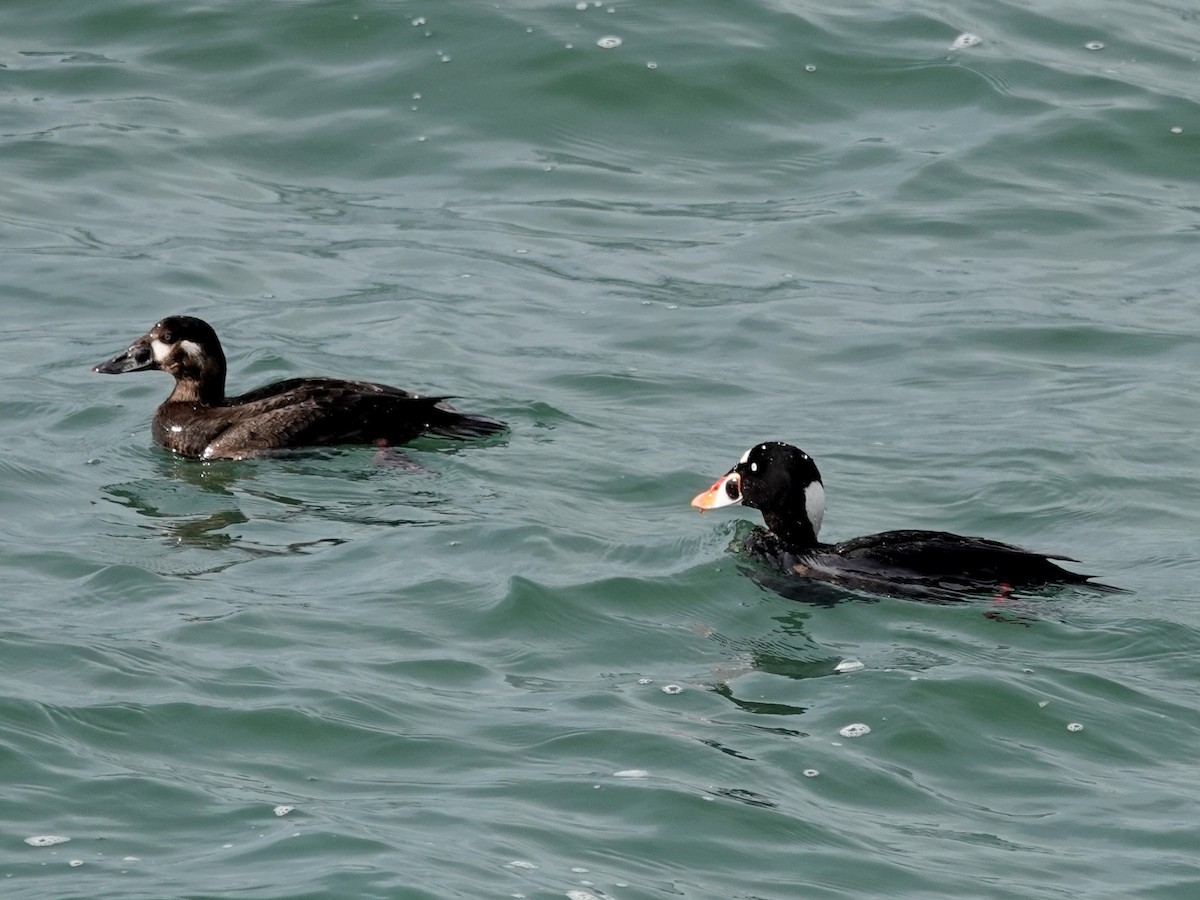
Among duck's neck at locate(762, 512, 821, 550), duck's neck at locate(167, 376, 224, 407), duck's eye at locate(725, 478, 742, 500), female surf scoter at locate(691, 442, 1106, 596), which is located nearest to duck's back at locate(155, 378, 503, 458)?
duck's neck at locate(167, 376, 224, 407)

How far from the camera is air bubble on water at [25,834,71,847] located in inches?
271

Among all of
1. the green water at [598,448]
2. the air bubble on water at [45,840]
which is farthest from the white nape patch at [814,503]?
the air bubble on water at [45,840]

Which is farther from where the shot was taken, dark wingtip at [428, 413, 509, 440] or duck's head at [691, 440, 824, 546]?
dark wingtip at [428, 413, 509, 440]

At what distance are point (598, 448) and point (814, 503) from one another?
6.14ft

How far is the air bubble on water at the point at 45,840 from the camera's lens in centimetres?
688

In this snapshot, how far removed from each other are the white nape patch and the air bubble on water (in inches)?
166

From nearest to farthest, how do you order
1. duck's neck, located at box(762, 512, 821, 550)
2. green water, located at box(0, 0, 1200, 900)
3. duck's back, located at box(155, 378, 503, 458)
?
green water, located at box(0, 0, 1200, 900) < duck's neck, located at box(762, 512, 821, 550) < duck's back, located at box(155, 378, 503, 458)

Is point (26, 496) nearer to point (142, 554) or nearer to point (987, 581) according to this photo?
point (142, 554)

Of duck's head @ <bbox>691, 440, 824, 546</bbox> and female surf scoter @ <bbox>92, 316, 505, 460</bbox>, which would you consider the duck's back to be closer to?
female surf scoter @ <bbox>92, 316, 505, 460</bbox>

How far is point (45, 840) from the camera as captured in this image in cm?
691

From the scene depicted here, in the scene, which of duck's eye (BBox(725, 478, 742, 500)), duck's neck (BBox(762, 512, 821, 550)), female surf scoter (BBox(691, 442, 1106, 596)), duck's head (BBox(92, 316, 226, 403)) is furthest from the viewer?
duck's head (BBox(92, 316, 226, 403))

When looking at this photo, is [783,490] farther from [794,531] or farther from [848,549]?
[848,549]

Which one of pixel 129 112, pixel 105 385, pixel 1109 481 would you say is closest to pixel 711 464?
pixel 1109 481

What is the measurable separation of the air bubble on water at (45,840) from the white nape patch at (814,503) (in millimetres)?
4223
